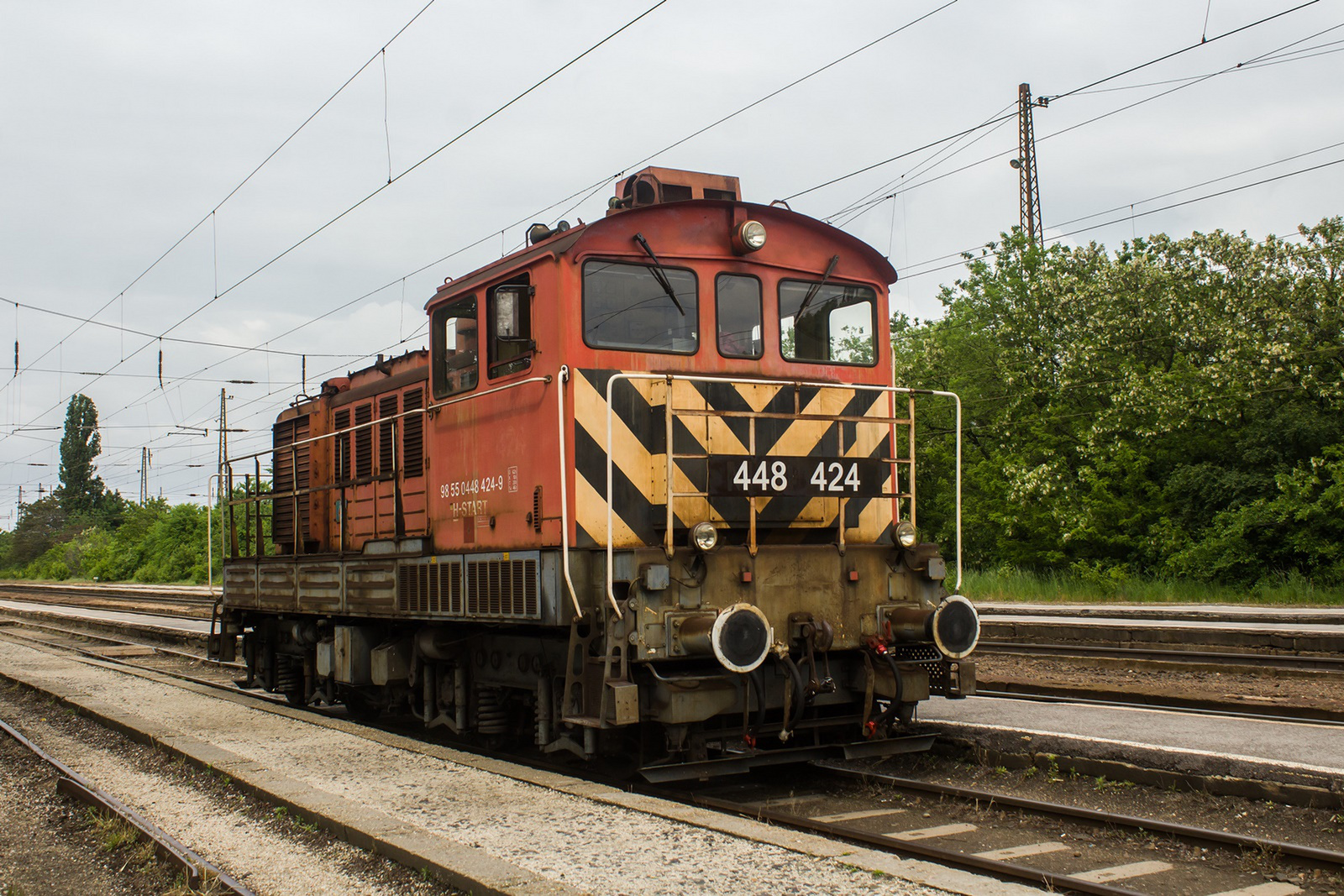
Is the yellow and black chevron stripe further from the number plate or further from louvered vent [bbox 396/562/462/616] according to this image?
louvered vent [bbox 396/562/462/616]

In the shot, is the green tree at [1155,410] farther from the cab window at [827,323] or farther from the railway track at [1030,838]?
the railway track at [1030,838]

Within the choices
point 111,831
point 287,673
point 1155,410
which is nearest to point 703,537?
point 111,831

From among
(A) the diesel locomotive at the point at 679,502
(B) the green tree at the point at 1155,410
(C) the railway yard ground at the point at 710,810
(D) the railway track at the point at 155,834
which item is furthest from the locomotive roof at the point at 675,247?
(B) the green tree at the point at 1155,410

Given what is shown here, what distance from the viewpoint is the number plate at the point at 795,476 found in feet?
22.2

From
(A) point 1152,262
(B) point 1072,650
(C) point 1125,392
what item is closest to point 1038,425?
(C) point 1125,392

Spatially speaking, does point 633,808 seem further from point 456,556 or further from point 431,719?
point 431,719

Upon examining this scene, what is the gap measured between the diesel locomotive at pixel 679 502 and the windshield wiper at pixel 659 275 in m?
0.02

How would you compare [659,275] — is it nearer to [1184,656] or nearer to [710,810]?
[710,810]

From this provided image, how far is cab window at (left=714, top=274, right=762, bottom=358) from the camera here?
297 inches

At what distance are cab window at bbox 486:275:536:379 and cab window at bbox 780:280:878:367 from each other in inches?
68.9

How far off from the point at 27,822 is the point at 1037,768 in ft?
21.3

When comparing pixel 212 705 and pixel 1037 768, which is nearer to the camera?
pixel 1037 768

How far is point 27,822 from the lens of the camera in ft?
23.5

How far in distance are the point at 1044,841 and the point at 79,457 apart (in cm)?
9814
